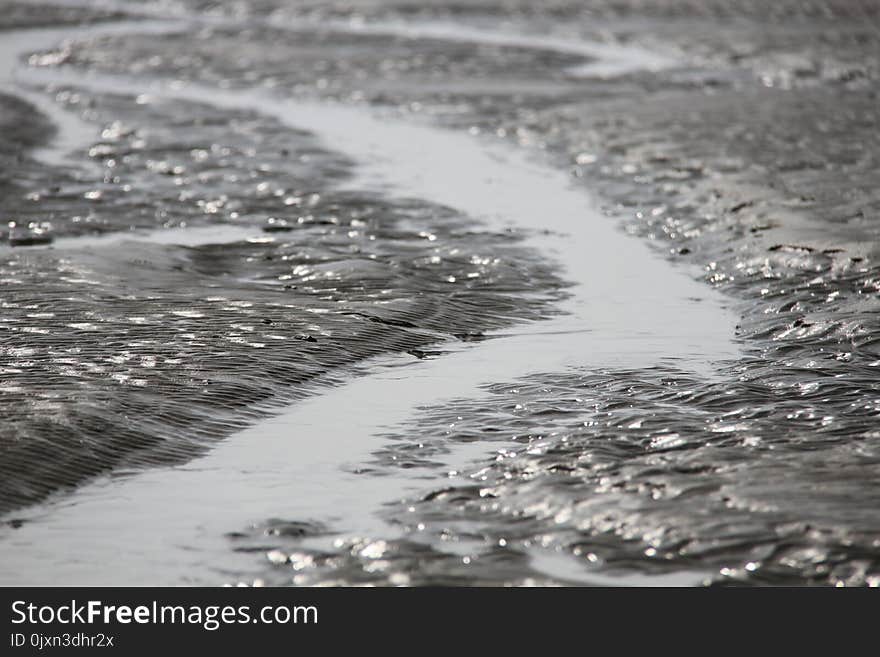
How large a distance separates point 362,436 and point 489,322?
2.08 m

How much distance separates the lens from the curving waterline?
16.4 feet

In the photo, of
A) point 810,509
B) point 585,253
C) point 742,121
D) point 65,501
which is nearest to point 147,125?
point 742,121

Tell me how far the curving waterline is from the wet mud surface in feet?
0.35

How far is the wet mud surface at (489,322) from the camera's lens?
5035mm

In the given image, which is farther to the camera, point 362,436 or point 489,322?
point 489,322

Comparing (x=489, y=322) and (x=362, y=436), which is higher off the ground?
(x=489, y=322)

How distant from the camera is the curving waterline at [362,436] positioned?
4.98 metres

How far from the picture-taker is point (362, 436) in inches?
242

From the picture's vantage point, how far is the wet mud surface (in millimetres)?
5035

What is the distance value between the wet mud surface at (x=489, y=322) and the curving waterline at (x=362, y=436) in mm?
107

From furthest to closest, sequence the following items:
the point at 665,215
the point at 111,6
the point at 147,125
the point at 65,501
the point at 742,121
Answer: the point at 111,6
the point at 147,125
the point at 742,121
the point at 665,215
the point at 65,501

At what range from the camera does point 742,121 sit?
1463cm
